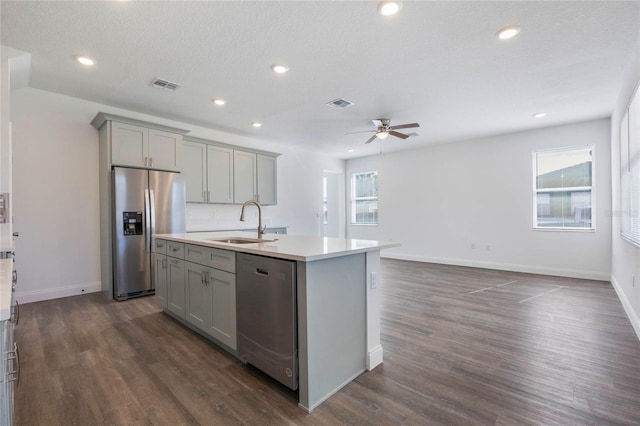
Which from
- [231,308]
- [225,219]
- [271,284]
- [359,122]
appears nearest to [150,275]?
[225,219]

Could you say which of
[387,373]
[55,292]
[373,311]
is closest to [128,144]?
[55,292]

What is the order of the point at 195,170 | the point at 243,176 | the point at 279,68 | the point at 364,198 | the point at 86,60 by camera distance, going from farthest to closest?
the point at 364,198 → the point at 243,176 → the point at 195,170 → the point at 279,68 → the point at 86,60

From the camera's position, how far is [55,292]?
3.82m

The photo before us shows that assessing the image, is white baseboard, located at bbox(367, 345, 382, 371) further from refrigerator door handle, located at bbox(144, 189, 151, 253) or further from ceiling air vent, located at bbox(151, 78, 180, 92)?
ceiling air vent, located at bbox(151, 78, 180, 92)

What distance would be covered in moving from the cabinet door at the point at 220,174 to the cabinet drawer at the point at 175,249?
6.89 ft

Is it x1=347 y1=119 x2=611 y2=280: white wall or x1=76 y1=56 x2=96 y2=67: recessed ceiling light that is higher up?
x1=76 y1=56 x2=96 y2=67: recessed ceiling light

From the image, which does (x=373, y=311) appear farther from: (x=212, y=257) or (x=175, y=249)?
(x=175, y=249)

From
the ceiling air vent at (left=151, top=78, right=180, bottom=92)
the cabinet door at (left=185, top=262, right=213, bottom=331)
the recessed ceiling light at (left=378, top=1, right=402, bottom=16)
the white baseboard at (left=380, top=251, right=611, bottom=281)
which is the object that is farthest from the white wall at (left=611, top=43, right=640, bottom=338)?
the ceiling air vent at (left=151, top=78, right=180, bottom=92)

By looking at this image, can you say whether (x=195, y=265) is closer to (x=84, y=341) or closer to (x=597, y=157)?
(x=84, y=341)

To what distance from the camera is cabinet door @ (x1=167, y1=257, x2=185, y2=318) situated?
113 inches

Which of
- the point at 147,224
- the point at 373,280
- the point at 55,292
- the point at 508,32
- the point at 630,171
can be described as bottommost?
the point at 55,292

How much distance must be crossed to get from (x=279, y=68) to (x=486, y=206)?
4908mm

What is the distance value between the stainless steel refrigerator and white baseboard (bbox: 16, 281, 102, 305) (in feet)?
1.78

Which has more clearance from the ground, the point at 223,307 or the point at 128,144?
the point at 128,144
